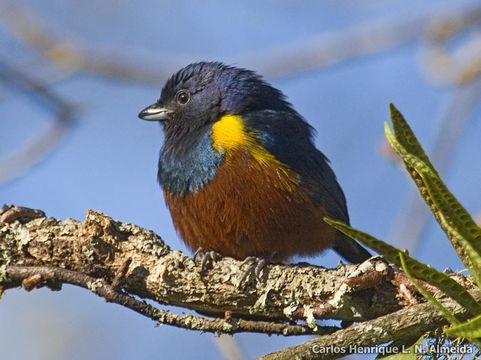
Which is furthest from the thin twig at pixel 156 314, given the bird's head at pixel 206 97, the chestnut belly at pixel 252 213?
the bird's head at pixel 206 97

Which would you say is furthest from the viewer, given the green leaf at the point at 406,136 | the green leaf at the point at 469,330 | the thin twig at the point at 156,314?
the thin twig at the point at 156,314

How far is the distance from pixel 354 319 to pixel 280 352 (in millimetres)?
511

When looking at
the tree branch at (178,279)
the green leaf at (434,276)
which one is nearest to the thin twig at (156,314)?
the tree branch at (178,279)

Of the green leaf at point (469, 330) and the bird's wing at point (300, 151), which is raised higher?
the bird's wing at point (300, 151)

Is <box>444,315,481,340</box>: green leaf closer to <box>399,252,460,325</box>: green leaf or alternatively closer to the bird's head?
<box>399,252,460,325</box>: green leaf

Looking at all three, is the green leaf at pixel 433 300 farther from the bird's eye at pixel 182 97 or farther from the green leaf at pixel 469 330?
the bird's eye at pixel 182 97

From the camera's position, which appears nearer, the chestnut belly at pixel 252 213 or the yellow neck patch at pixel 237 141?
the chestnut belly at pixel 252 213

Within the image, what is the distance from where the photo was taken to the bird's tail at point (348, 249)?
190 inches

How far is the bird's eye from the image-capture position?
504cm

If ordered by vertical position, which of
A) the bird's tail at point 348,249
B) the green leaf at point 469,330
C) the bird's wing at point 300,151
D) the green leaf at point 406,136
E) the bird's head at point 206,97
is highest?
the bird's head at point 206,97

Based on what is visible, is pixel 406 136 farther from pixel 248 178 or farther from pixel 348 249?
pixel 348 249

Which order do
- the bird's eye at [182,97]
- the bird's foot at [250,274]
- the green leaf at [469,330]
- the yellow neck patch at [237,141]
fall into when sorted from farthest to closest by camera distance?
the bird's eye at [182,97], the yellow neck patch at [237,141], the bird's foot at [250,274], the green leaf at [469,330]

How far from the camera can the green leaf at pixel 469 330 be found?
185 centimetres

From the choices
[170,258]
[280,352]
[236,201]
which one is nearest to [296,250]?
[236,201]
